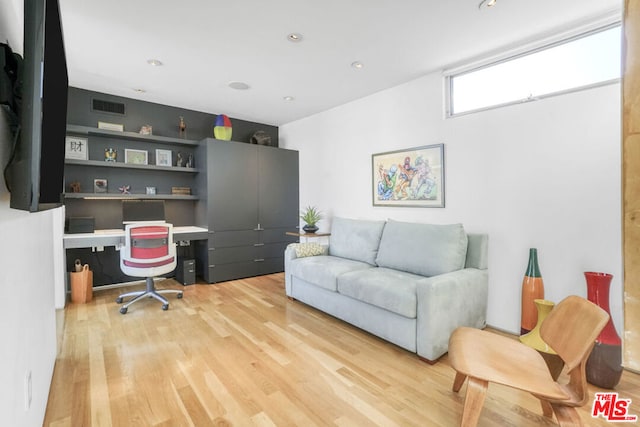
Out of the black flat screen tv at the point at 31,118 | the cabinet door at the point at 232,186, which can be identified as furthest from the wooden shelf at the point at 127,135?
the black flat screen tv at the point at 31,118

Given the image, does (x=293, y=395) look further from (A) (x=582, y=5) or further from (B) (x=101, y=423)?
(A) (x=582, y=5)

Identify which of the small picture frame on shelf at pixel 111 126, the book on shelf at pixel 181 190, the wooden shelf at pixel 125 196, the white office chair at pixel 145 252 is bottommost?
the white office chair at pixel 145 252

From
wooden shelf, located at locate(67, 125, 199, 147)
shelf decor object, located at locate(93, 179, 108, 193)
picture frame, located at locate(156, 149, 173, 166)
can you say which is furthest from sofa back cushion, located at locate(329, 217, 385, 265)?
shelf decor object, located at locate(93, 179, 108, 193)

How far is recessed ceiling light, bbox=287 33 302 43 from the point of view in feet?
7.99

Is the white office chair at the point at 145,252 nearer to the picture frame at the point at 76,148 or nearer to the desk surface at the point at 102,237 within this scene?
the desk surface at the point at 102,237

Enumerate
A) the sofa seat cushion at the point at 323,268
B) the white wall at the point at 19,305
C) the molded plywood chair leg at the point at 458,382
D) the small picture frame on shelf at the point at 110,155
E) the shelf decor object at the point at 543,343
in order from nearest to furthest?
1. the white wall at the point at 19,305
2. the shelf decor object at the point at 543,343
3. the molded plywood chair leg at the point at 458,382
4. the sofa seat cushion at the point at 323,268
5. the small picture frame on shelf at the point at 110,155

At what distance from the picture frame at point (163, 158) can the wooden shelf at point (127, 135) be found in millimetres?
145

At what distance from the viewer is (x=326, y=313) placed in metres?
3.11

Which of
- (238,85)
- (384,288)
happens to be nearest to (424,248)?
(384,288)

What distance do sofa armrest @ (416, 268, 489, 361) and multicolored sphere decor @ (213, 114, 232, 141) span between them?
3.49 metres

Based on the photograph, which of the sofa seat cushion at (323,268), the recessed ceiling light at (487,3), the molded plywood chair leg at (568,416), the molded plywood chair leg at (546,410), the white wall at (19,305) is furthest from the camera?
the sofa seat cushion at (323,268)

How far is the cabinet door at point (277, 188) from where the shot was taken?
464cm

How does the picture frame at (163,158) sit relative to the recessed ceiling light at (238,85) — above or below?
below

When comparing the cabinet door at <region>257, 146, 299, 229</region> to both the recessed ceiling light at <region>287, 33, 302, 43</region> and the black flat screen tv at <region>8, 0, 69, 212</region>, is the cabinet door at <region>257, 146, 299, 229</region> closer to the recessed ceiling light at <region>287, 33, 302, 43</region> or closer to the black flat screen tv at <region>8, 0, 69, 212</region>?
the recessed ceiling light at <region>287, 33, 302, 43</region>
